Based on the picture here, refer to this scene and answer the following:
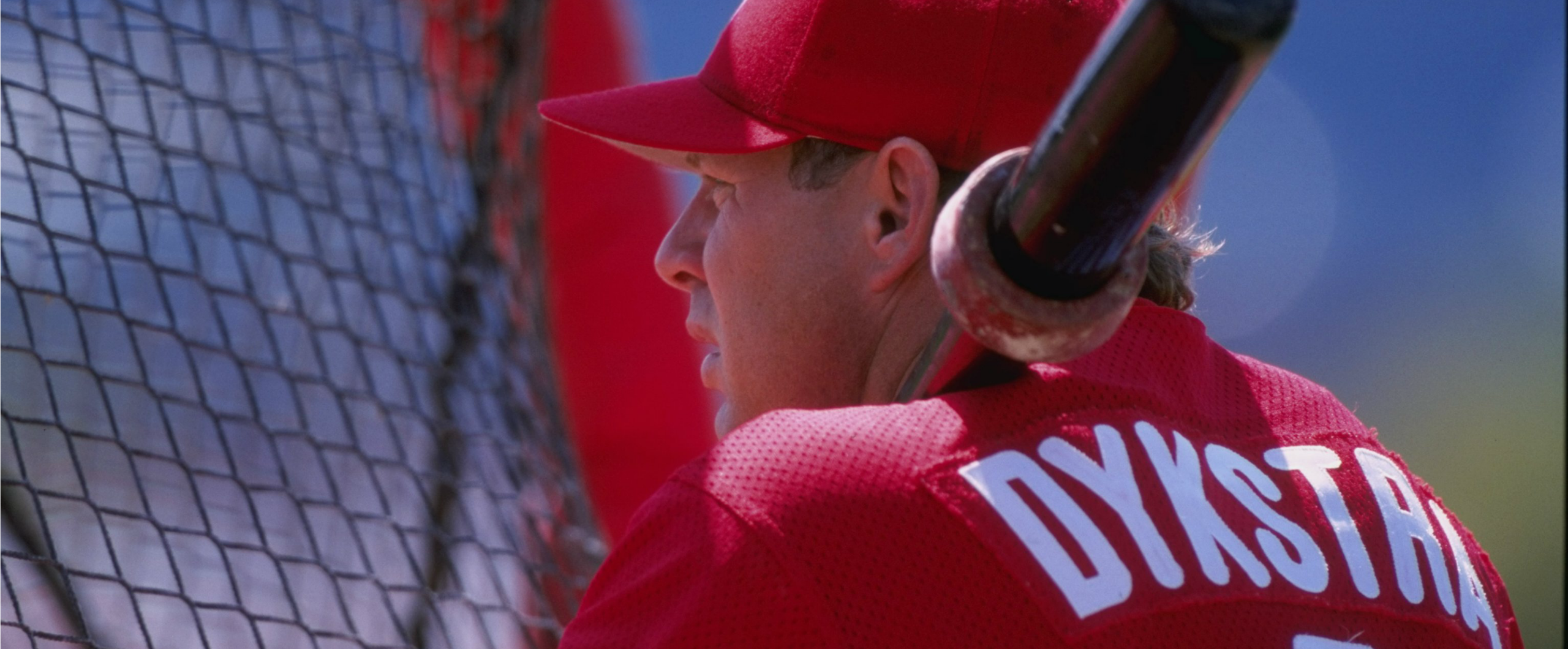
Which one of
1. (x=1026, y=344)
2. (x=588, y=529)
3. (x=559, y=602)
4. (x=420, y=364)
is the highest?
(x=1026, y=344)

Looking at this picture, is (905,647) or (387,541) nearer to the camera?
(905,647)

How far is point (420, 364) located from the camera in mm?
1560

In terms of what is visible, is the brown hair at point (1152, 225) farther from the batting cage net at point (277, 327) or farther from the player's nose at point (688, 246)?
the batting cage net at point (277, 327)

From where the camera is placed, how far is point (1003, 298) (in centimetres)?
47

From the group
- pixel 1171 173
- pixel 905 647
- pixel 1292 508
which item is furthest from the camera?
pixel 1292 508

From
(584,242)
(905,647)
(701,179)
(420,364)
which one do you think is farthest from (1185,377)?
(584,242)

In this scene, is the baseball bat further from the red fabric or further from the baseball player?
the red fabric

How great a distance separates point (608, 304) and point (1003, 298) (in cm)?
185

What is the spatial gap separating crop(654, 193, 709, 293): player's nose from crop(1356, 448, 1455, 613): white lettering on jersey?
1.51 ft

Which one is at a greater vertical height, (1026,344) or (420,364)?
(1026,344)

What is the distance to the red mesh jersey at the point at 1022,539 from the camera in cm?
60

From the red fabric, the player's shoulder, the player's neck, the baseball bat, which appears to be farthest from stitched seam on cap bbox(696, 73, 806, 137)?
the red fabric

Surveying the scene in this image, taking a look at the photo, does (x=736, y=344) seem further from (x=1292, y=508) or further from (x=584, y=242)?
(x=584, y=242)

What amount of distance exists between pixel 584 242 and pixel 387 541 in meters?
0.59
